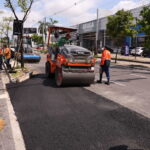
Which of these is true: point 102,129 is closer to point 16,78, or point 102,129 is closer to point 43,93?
point 43,93

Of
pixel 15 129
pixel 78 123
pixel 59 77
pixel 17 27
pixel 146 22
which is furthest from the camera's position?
pixel 146 22

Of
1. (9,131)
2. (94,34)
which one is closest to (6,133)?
(9,131)

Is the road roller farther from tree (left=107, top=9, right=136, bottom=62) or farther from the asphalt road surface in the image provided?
tree (left=107, top=9, right=136, bottom=62)

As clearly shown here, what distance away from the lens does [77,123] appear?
548 centimetres

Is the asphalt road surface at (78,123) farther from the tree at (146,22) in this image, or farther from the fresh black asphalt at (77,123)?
the tree at (146,22)

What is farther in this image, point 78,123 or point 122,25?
point 122,25

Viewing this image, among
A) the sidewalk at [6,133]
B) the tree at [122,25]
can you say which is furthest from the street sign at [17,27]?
the tree at [122,25]

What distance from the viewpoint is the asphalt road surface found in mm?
4371

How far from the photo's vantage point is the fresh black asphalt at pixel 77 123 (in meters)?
4.37

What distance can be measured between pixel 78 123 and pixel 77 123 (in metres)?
0.02

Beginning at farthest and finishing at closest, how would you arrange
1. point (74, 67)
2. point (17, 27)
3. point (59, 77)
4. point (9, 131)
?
point (17, 27) < point (59, 77) < point (74, 67) < point (9, 131)

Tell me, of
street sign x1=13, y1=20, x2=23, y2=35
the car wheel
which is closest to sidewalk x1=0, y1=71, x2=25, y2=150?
the car wheel

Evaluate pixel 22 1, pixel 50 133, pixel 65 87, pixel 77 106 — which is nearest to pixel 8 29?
pixel 22 1

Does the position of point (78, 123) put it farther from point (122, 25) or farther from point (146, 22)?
point (122, 25)
